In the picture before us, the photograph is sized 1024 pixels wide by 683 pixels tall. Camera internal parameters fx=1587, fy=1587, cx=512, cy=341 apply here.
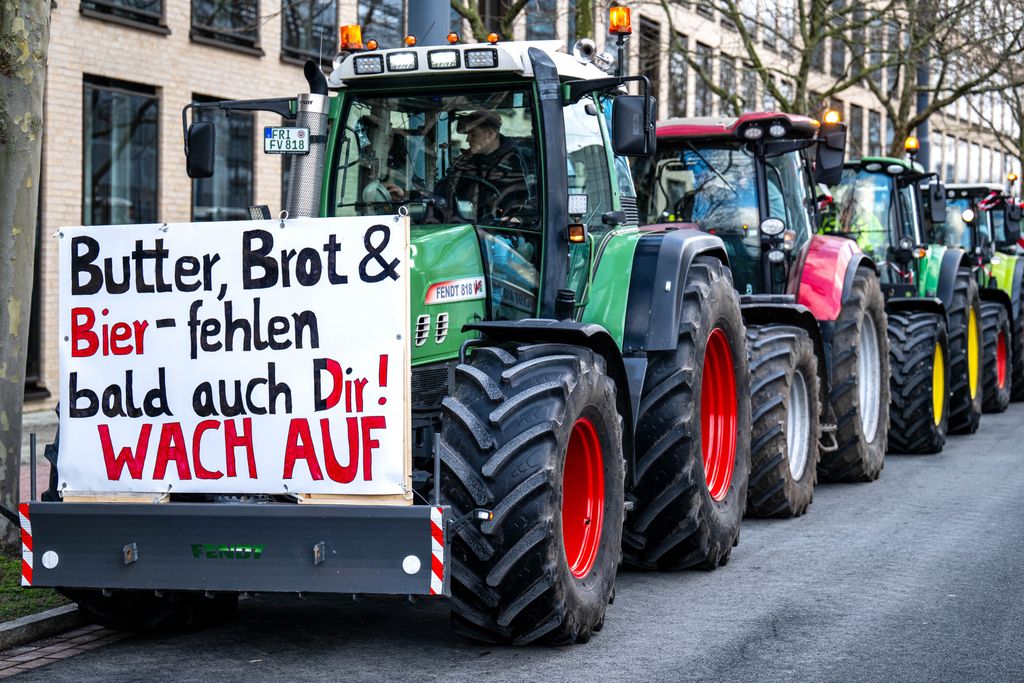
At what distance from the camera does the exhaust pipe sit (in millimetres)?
7586

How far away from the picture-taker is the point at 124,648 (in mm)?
6734

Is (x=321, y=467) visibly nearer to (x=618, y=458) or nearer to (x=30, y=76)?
(x=618, y=458)

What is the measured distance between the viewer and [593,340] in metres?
6.98

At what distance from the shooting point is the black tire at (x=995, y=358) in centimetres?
1639

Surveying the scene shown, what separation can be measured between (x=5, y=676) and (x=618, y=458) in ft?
8.82

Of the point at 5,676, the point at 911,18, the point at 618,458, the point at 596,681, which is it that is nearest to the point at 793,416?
the point at 618,458

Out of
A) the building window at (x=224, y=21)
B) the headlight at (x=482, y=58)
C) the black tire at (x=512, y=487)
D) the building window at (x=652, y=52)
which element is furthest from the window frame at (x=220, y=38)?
the black tire at (x=512, y=487)

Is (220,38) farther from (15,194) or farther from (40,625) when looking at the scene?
(40,625)

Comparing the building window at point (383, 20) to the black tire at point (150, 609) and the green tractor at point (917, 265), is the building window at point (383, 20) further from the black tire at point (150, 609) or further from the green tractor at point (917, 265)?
the black tire at point (150, 609)

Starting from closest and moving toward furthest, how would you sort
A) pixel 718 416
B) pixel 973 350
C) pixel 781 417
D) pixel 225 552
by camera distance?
1. pixel 225 552
2. pixel 718 416
3. pixel 781 417
4. pixel 973 350

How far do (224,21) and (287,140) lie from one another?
1226 centimetres

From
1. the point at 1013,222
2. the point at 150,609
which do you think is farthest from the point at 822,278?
the point at 1013,222

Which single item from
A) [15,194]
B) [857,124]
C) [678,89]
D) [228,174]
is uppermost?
[857,124]

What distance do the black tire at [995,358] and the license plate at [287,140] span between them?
414 inches
